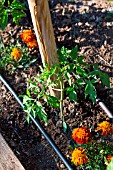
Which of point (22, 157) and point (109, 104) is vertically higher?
point (109, 104)

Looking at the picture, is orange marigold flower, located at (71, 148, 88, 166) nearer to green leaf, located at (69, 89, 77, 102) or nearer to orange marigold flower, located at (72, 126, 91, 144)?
orange marigold flower, located at (72, 126, 91, 144)

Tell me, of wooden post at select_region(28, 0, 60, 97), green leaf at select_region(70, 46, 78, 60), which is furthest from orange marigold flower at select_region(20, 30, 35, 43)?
green leaf at select_region(70, 46, 78, 60)

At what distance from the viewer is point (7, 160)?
8.79ft

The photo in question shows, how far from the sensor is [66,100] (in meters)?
2.93

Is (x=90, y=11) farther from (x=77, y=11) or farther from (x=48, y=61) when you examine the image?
(x=48, y=61)

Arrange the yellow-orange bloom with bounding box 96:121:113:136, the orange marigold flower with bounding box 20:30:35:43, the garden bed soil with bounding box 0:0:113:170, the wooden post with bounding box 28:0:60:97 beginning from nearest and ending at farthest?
1. the wooden post with bounding box 28:0:60:97
2. the yellow-orange bloom with bounding box 96:121:113:136
3. the garden bed soil with bounding box 0:0:113:170
4. the orange marigold flower with bounding box 20:30:35:43

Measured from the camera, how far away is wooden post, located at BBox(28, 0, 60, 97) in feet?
7.32

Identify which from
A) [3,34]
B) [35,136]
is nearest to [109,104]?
[35,136]

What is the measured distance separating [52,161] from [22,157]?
0.66 ft

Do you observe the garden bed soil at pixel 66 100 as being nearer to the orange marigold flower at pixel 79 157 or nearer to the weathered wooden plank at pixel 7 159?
the weathered wooden plank at pixel 7 159

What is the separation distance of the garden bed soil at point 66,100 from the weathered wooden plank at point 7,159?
6 cm

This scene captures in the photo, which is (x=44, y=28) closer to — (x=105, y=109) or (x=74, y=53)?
(x=74, y=53)

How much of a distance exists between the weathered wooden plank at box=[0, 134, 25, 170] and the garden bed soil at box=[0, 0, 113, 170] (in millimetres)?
62

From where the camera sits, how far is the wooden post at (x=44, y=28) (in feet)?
7.32
